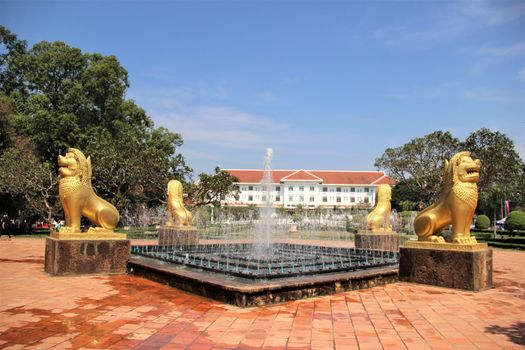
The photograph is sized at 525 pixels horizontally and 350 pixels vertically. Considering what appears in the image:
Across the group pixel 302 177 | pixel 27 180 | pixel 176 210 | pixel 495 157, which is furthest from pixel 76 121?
pixel 302 177

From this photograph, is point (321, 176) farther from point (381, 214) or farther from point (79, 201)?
point (79, 201)

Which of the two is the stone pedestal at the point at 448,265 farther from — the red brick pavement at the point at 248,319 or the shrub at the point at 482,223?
the shrub at the point at 482,223

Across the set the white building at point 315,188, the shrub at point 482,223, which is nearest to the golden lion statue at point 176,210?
the shrub at point 482,223

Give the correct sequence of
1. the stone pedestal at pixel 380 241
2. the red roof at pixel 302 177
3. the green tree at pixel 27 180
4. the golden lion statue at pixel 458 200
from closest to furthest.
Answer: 1. the golden lion statue at pixel 458 200
2. the stone pedestal at pixel 380 241
3. the green tree at pixel 27 180
4. the red roof at pixel 302 177

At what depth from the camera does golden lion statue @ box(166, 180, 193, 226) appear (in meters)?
13.1

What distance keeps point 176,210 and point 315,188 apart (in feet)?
180

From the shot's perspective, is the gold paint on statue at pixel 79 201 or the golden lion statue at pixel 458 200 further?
the gold paint on statue at pixel 79 201

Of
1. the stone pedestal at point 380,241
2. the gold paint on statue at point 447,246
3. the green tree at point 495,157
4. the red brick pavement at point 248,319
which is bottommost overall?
the red brick pavement at point 248,319

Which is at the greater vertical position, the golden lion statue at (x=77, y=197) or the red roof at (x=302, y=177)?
the red roof at (x=302, y=177)

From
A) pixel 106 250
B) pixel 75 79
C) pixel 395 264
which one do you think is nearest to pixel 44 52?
pixel 75 79

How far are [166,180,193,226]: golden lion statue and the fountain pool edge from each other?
16.9 ft

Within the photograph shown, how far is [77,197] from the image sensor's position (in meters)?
8.16

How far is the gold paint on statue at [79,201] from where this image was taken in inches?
318

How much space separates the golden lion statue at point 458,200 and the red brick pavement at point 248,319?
108 centimetres
